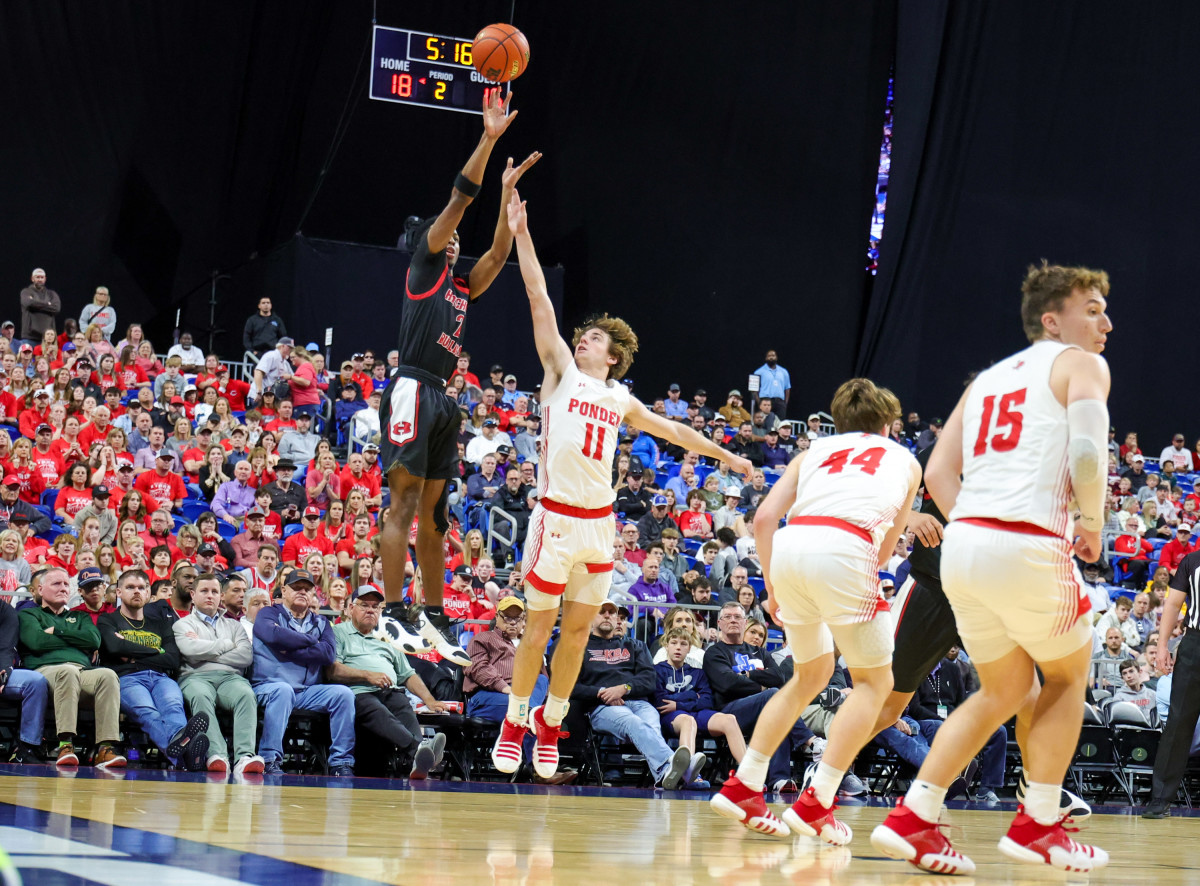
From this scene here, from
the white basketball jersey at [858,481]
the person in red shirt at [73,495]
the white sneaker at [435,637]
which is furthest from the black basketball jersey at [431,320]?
the person in red shirt at [73,495]

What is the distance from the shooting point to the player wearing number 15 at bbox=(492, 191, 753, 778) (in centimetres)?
657

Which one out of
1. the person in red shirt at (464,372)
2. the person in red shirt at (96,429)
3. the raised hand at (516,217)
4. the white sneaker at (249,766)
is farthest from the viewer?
the person in red shirt at (464,372)

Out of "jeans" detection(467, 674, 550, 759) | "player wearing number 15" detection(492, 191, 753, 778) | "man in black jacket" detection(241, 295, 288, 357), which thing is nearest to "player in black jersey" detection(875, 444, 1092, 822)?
"player wearing number 15" detection(492, 191, 753, 778)

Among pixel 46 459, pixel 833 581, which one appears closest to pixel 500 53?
pixel 833 581

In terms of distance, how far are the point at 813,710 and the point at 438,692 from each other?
9.88ft

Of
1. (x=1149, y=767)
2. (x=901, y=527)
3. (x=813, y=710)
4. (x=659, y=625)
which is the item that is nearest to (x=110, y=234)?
(x=659, y=625)

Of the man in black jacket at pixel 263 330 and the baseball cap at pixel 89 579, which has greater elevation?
the man in black jacket at pixel 263 330

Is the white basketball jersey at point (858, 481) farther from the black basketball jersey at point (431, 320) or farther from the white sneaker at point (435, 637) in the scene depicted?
the white sneaker at point (435, 637)

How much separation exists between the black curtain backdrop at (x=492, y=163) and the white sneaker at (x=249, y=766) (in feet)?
41.5

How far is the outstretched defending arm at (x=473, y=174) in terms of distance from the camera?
23.0ft

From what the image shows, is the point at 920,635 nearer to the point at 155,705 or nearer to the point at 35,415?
the point at 155,705

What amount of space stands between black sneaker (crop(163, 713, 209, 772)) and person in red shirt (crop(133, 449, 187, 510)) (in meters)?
4.83

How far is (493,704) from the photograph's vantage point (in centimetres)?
1005

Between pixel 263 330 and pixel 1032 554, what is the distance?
53.3ft
